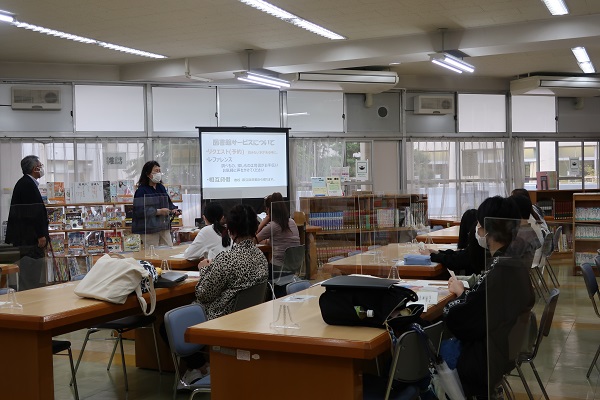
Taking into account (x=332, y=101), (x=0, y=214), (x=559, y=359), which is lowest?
(x=559, y=359)

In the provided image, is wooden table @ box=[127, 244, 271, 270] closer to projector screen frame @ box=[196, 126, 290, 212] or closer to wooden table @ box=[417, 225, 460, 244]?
wooden table @ box=[417, 225, 460, 244]

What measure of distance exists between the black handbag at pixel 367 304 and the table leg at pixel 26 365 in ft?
5.52

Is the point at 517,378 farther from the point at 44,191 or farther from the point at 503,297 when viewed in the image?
the point at 44,191

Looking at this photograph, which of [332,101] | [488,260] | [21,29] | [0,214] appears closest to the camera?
[488,260]

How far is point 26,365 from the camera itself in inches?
153

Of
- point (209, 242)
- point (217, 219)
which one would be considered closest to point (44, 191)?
point (217, 219)

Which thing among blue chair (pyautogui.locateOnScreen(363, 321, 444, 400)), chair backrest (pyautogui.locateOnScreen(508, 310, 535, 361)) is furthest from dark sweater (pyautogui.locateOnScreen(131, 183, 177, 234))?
chair backrest (pyautogui.locateOnScreen(508, 310, 535, 361))

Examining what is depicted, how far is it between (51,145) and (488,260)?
956 cm

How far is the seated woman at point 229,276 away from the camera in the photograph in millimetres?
4613

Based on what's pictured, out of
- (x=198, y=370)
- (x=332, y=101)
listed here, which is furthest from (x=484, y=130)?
(x=198, y=370)

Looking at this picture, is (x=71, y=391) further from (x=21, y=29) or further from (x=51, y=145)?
(x=51, y=145)

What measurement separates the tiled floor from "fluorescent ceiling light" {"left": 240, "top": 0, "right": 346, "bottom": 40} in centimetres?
405

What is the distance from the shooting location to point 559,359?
5.96 meters

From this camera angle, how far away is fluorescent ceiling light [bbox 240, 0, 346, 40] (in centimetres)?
780
